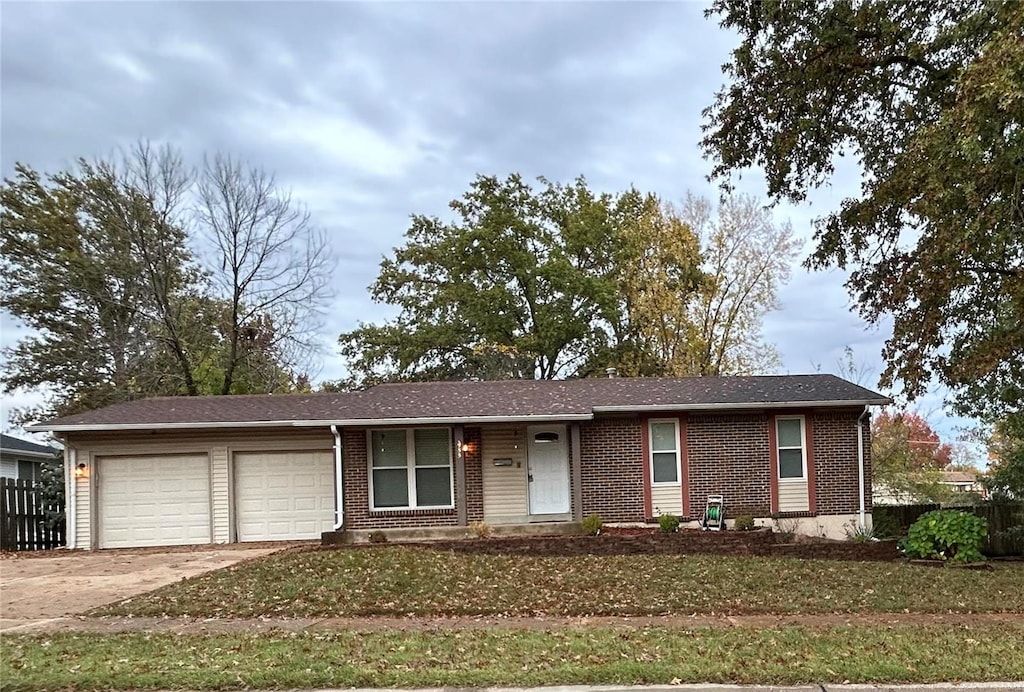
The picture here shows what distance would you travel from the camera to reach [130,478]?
16875 millimetres

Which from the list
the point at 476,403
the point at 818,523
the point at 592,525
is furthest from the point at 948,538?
the point at 476,403

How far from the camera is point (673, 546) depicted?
1361 cm

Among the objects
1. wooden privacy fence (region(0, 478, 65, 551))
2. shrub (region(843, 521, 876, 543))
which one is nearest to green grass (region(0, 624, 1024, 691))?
shrub (region(843, 521, 876, 543))

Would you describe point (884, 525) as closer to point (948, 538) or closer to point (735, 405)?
point (948, 538)

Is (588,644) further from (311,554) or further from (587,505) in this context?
(587,505)

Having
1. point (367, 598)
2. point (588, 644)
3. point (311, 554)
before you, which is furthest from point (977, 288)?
point (311, 554)

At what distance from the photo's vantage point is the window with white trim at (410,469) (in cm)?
1644

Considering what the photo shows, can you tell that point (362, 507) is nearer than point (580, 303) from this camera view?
Yes

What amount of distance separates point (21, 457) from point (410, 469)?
45.7ft

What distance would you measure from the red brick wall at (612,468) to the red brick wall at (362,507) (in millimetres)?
2887

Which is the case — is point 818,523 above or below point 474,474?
below

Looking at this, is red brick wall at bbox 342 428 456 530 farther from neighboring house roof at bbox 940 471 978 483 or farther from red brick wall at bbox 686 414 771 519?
neighboring house roof at bbox 940 471 978 483

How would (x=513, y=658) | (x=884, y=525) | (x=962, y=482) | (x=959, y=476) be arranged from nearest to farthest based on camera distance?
1. (x=513, y=658)
2. (x=884, y=525)
3. (x=962, y=482)
4. (x=959, y=476)

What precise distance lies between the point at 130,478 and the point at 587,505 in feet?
31.4
